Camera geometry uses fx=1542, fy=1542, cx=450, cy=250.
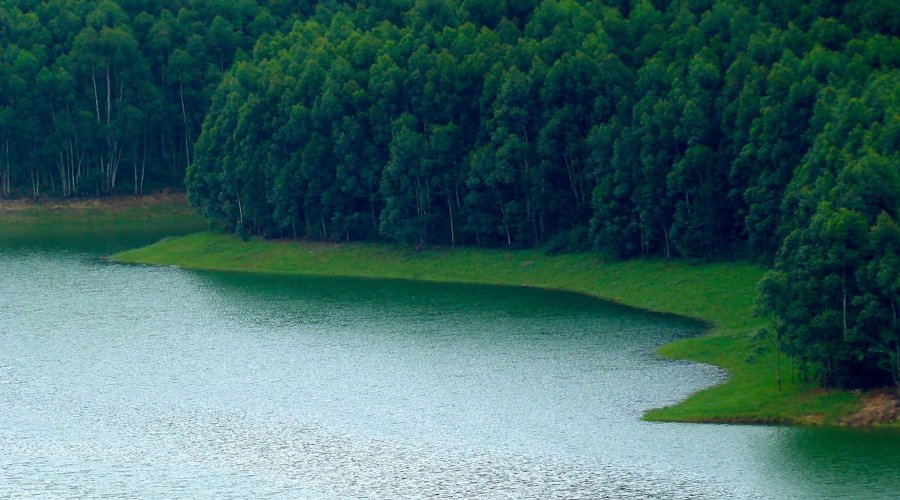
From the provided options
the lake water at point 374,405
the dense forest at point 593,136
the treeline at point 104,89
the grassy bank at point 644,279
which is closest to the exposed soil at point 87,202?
the treeline at point 104,89

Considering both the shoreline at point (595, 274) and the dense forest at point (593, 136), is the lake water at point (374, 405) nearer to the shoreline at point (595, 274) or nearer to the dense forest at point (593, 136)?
the shoreline at point (595, 274)

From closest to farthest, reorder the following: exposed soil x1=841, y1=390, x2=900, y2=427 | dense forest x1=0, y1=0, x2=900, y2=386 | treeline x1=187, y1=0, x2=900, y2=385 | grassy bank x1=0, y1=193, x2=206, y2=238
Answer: exposed soil x1=841, y1=390, x2=900, y2=427 → dense forest x1=0, y1=0, x2=900, y2=386 → treeline x1=187, y1=0, x2=900, y2=385 → grassy bank x1=0, y1=193, x2=206, y2=238

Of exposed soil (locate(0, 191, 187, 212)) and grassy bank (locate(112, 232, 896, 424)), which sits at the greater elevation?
exposed soil (locate(0, 191, 187, 212))

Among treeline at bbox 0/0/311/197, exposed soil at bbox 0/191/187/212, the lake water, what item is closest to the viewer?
the lake water

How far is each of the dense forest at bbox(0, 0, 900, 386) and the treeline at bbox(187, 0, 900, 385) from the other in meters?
0.18

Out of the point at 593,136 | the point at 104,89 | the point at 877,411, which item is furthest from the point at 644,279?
the point at 104,89

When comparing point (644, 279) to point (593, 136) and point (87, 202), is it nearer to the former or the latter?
point (593, 136)

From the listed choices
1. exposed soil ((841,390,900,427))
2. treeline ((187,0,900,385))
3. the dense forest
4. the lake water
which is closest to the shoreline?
exposed soil ((841,390,900,427))

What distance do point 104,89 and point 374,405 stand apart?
349ft

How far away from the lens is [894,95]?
90.6 metres

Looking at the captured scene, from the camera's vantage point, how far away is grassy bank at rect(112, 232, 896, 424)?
72312 mm

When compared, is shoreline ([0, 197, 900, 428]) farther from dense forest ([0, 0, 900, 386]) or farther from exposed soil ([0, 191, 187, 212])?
dense forest ([0, 0, 900, 386])

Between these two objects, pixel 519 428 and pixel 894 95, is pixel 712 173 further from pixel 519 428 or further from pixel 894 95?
pixel 519 428

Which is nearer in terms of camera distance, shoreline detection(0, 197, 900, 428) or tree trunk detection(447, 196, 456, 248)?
shoreline detection(0, 197, 900, 428)
